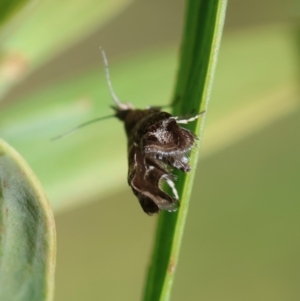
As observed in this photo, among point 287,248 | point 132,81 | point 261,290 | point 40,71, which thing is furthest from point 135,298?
point 40,71

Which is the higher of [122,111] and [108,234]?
[122,111]

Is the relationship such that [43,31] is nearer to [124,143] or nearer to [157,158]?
[124,143]

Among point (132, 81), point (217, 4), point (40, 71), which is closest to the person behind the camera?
point (217, 4)

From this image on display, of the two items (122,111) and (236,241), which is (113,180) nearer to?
(122,111)

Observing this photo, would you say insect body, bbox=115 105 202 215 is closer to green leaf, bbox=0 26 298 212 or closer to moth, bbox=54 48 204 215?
moth, bbox=54 48 204 215

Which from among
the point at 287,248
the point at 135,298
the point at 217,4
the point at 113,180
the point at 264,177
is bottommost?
the point at 135,298

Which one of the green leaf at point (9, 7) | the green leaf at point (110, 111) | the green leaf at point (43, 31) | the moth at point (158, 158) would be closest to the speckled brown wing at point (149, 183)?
the moth at point (158, 158)

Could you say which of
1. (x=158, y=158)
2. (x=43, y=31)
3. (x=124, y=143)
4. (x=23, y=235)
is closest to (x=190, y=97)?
(x=158, y=158)
